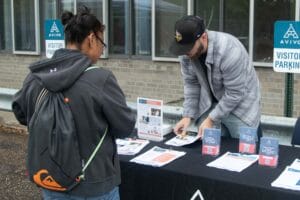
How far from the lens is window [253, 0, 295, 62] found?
7.66 meters

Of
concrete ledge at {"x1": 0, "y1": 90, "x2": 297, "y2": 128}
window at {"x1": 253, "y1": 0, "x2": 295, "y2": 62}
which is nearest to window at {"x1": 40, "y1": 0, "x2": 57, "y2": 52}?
window at {"x1": 253, "y1": 0, "x2": 295, "y2": 62}

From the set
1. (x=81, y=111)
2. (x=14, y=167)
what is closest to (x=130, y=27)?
(x=14, y=167)

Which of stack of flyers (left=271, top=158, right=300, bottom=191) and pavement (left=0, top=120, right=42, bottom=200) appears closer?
stack of flyers (left=271, top=158, right=300, bottom=191)

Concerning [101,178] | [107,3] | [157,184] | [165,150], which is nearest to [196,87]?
[165,150]

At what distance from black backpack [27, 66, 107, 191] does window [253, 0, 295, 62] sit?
5.71 m

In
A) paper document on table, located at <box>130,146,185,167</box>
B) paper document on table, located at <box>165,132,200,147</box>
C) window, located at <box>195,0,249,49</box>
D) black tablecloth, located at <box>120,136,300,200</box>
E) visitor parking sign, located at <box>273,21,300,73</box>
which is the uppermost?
window, located at <box>195,0,249,49</box>

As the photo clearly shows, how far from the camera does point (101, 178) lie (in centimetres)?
253

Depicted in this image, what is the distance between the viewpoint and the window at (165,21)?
344 inches

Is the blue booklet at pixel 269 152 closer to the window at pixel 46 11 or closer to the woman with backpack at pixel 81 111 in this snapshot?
the woman with backpack at pixel 81 111

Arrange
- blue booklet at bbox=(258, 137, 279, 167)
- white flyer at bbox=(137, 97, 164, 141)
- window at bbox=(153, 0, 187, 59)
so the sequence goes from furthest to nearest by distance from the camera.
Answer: window at bbox=(153, 0, 187, 59), white flyer at bbox=(137, 97, 164, 141), blue booklet at bbox=(258, 137, 279, 167)

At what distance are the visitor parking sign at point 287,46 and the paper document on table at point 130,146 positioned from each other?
1.51m

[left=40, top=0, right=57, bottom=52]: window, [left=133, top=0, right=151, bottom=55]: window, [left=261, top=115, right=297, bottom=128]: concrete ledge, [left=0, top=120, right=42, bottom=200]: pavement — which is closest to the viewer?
[left=261, top=115, right=297, bottom=128]: concrete ledge

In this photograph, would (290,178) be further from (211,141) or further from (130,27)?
(130,27)

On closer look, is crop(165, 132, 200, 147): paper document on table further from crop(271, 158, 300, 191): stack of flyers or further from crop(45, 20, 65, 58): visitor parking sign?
crop(45, 20, 65, 58): visitor parking sign
